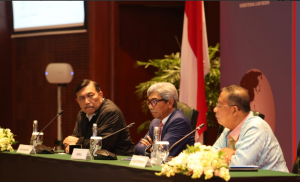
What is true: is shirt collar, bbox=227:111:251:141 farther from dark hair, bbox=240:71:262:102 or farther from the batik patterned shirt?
dark hair, bbox=240:71:262:102

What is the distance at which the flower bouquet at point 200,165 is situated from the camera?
191 cm

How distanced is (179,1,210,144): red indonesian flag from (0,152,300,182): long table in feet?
6.71

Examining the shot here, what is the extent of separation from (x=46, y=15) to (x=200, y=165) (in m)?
5.39

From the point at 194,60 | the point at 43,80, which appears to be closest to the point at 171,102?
the point at 194,60

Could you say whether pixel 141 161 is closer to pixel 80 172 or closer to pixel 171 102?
pixel 80 172

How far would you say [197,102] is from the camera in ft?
15.7

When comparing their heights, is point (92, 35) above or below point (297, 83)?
above

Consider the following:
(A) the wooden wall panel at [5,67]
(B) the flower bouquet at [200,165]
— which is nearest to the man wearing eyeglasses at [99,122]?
(B) the flower bouquet at [200,165]

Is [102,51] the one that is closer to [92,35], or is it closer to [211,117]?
[92,35]

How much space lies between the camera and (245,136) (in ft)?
8.23

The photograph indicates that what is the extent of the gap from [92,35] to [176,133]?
12.5ft

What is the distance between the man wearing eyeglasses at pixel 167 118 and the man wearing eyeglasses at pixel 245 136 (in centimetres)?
45

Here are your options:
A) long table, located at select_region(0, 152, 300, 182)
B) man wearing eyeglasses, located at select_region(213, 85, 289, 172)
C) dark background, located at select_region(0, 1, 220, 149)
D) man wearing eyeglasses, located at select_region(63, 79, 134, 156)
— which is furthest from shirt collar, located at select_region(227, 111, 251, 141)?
dark background, located at select_region(0, 1, 220, 149)

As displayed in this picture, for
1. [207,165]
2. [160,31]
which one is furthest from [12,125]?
[207,165]
